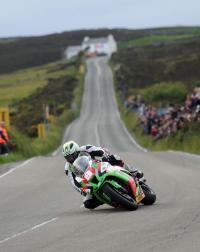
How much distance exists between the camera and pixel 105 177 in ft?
37.9

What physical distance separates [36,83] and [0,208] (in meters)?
98.2

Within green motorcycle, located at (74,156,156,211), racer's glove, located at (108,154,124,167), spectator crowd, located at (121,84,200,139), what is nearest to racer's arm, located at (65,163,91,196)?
green motorcycle, located at (74,156,156,211)

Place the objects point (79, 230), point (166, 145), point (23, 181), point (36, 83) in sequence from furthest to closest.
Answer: point (36, 83) → point (166, 145) → point (23, 181) → point (79, 230)

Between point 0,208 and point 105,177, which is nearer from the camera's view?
point 105,177

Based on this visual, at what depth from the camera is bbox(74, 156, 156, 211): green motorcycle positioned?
37.8ft

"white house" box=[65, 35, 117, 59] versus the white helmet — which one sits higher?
the white helmet

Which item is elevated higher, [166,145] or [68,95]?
[166,145]

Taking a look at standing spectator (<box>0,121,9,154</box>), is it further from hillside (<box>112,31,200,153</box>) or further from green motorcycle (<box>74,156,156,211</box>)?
green motorcycle (<box>74,156,156,211</box>)

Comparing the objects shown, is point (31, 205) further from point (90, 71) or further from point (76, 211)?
point (90, 71)

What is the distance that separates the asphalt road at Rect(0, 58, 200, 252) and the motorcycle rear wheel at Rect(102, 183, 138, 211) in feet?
0.49

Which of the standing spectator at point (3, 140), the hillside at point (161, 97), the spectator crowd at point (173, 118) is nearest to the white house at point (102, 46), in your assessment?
the hillside at point (161, 97)

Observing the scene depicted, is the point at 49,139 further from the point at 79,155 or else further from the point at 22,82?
the point at 22,82

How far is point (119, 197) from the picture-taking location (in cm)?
1141

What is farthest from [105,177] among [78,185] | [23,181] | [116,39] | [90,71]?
[116,39]
